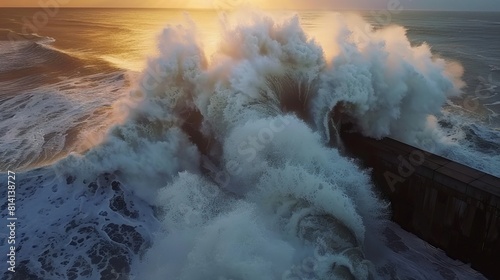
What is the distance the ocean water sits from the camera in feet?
28.6

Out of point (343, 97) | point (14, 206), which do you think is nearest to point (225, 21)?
point (343, 97)

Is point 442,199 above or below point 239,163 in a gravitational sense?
below

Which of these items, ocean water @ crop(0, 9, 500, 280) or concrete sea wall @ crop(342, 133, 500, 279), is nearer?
ocean water @ crop(0, 9, 500, 280)

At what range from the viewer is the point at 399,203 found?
11211 millimetres

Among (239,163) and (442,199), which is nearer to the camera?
(442,199)

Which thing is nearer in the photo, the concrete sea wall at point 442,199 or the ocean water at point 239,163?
the ocean water at point 239,163

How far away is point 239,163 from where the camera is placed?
10.9 meters

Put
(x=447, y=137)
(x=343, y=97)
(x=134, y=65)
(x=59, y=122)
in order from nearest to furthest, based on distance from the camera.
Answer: (x=343, y=97) < (x=447, y=137) < (x=59, y=122) < (x=134, y=65)

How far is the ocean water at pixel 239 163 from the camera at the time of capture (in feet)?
28.6

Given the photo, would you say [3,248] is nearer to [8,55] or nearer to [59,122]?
[59,122]

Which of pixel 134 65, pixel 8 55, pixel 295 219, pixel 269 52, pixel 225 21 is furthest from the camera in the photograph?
pixel 8 55

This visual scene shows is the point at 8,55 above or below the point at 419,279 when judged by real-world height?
above

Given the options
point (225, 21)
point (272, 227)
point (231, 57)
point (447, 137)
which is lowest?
point (272, 227)

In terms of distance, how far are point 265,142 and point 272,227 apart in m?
2.78
